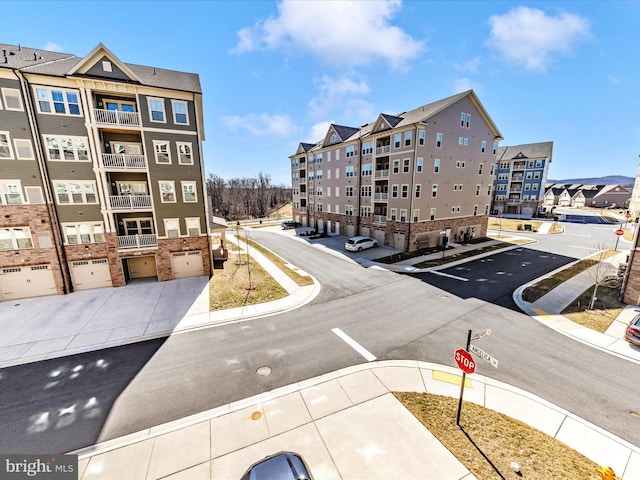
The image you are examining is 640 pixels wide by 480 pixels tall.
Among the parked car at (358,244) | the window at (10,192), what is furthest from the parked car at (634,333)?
the window at (10,192)

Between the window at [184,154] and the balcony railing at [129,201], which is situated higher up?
the window at [184,154]

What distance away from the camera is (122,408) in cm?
858

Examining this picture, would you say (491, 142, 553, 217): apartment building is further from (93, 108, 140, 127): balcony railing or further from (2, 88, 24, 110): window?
(2, 88, 24, 110): window

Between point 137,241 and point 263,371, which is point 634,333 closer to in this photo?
point 263,371

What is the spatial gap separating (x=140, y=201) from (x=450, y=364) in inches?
873

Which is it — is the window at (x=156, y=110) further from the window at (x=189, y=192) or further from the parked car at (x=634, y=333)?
the parked car at (x=634, y=333)

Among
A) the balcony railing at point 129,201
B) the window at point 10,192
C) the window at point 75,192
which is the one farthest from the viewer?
the balcony railing at point 129,201

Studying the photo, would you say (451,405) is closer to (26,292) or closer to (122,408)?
(122,408)

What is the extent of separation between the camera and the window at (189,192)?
20.1 metres

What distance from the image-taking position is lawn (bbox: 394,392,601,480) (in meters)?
6.25

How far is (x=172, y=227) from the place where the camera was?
20188 mm

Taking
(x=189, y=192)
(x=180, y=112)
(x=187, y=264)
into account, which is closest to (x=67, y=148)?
(x=180, y=112)

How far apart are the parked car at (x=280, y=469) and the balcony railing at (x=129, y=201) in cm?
1945

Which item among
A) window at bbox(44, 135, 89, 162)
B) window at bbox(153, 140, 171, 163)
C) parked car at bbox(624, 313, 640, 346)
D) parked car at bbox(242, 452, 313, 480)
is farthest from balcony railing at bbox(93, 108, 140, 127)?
parked car at bbox(624, 313, 640, 346)
